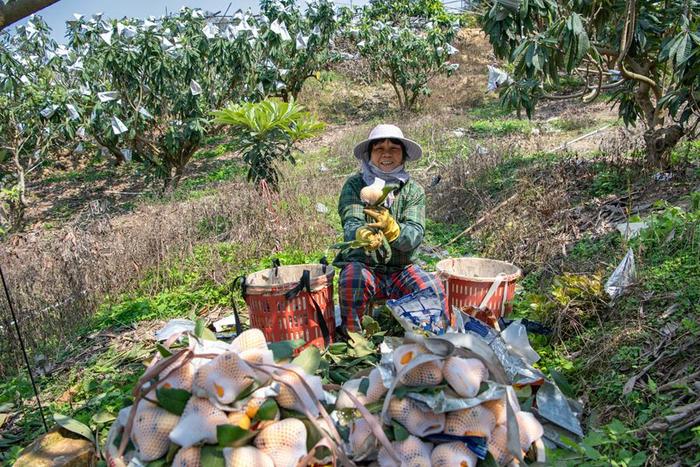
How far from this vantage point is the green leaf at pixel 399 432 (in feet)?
4.33

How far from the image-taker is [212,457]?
4.10 feet

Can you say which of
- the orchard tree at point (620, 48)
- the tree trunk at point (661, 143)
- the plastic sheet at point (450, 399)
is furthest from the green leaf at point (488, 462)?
the tree trunk at point (661, 143)

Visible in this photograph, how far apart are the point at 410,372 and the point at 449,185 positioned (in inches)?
156

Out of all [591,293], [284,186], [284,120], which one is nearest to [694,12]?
[591,293]

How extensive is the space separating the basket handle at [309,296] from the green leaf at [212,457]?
1.10 m

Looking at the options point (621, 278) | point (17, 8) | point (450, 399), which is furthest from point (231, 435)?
point (621, 278)

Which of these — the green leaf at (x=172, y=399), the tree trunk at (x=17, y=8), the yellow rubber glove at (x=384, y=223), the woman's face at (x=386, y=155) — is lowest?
the green leaf at (x=172, y=399)

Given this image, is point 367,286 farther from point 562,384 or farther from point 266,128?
point 266,128

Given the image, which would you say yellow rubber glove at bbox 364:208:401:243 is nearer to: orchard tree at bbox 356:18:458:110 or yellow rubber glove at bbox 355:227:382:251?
yellow rubber glove at bbox 355:227:382:251

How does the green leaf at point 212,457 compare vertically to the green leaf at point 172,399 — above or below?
below

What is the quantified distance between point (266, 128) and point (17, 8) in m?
3.90

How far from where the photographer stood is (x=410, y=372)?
139cm

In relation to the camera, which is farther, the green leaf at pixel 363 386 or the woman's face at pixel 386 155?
the woman's face at pixel 386 155

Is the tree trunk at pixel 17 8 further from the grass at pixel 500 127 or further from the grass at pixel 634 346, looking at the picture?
the grass at pixel 500 127
